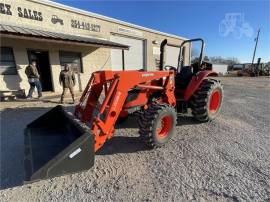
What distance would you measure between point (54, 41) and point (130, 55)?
719 cm

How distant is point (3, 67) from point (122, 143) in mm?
7627

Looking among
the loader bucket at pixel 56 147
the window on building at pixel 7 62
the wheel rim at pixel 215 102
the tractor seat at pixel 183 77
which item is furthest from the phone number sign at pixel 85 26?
the wheel rim at pixel 215 102

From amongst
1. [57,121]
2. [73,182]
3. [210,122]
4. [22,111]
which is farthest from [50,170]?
[22,111]

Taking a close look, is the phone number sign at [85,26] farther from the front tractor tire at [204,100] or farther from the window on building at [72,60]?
the front tractor tire at [204,100]

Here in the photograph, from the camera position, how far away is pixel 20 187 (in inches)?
99.1

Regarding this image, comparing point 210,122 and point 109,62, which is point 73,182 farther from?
point 109,62

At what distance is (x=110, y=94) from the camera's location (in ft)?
9.96

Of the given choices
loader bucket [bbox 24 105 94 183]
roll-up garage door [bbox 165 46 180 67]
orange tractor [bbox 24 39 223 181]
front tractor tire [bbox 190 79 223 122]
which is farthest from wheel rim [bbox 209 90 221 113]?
roll-up garage door [bbox 165 46 180 67]

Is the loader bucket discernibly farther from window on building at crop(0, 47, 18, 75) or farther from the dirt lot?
window on building at crop(0, 47, 18, 75)

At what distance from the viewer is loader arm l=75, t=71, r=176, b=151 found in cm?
291

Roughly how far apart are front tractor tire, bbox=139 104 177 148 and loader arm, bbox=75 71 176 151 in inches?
20.0

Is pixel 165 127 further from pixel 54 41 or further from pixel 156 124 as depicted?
pixel 54 41

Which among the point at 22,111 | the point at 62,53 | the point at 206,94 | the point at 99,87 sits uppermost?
the point at 62,53

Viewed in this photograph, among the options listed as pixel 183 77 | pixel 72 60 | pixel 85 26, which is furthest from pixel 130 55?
pixel 183 77
